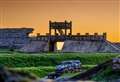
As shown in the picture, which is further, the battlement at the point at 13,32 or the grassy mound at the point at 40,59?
the battlement at the point at 13,32

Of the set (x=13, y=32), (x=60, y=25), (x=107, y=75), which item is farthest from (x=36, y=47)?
(x=107, y=75)

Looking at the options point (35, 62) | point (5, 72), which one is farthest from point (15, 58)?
point (5, 72)

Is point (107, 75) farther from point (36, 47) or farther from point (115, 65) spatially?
point (36, 47)

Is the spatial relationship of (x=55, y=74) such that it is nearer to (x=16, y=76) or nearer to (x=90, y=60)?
(x=90, y=60)

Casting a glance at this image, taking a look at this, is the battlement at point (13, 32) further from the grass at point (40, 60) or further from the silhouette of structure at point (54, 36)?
the grass at point (40, 60)

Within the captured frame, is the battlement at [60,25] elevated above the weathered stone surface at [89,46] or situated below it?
above

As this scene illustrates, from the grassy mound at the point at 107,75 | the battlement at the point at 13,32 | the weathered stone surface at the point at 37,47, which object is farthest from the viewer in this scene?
the battlement at the point at 13,32

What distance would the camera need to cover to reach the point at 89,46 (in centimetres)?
10356

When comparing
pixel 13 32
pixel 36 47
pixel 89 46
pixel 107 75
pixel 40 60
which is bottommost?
pixel 40 60

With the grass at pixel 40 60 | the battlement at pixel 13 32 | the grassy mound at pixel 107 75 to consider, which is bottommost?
the grass at pixel 40 60

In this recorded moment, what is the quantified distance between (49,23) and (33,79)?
94.5 metres

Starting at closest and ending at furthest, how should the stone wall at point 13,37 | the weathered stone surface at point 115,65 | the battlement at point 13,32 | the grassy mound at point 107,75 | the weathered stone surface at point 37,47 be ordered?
the grassy mound at point 107,75 → the weathered stone surface at point 115,65 → the weathered stone surface at point 37,47 → the stone wall at point 13,37 → the battlement at point 13,32

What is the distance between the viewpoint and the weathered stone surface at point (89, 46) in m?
102

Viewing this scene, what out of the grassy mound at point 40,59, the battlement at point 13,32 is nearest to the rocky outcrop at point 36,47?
the battlement at point 13,32
